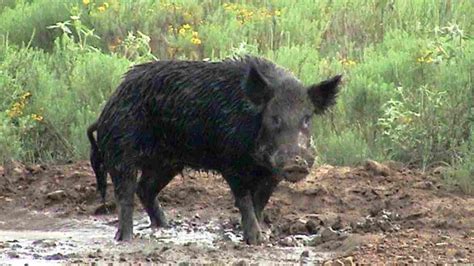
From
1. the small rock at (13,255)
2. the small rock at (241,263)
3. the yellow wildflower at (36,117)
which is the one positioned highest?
the small rock at (241,263)

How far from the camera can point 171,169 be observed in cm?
1142

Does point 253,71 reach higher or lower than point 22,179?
higher

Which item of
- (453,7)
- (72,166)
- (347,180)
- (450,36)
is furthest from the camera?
(453,7)

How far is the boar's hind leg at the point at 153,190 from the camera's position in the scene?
11422 mm

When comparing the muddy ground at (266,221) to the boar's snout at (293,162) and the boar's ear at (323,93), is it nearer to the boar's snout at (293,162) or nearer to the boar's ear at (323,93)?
the boar's snout at (293,162)

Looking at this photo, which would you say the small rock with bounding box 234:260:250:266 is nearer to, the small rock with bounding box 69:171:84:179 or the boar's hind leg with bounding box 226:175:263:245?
the boar's hind leg with bounding box 226:175:263:245

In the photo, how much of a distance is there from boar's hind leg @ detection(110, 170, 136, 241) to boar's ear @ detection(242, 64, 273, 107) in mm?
1233

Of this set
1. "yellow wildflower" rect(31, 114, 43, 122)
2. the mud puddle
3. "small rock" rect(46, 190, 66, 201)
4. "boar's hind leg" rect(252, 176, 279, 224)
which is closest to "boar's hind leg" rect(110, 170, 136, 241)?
the mud puddle

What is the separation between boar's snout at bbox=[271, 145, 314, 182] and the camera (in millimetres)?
9836

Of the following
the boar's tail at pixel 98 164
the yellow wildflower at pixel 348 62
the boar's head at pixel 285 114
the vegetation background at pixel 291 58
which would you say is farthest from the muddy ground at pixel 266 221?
the yellow wildflower at pixel 348 62

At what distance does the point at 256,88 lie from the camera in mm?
10383

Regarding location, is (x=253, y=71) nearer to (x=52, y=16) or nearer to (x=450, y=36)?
(x=450, y=36)

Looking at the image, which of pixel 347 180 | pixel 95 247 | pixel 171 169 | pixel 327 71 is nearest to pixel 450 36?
pixel 327 71

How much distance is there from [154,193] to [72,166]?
6.07 feet
